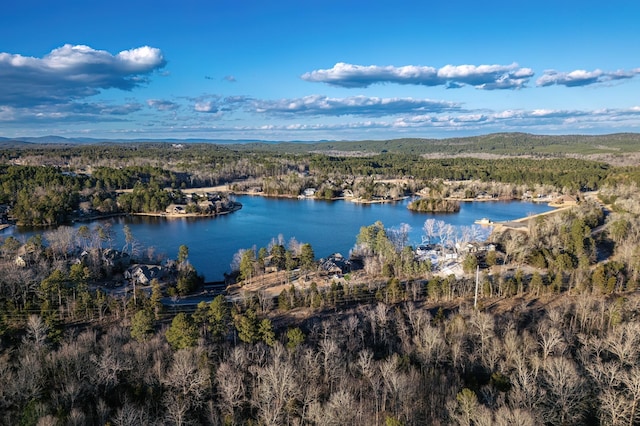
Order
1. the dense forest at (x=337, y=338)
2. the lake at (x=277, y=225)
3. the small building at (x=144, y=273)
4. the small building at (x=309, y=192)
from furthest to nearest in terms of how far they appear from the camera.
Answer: the small building at (x=309, y=192) < the lake at (x=277, y=225) < the small building at (x=144, y=273) < the dense forest at (x=337, y=338)

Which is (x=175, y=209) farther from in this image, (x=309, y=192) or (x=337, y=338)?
(x=337, y=338)

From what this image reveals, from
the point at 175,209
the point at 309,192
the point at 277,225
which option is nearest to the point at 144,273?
the point at 277,225

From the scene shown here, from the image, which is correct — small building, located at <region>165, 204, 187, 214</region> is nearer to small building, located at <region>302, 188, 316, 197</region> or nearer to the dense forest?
the dense forest

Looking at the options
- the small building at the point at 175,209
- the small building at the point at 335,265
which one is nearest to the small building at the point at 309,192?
the small building at the point at 175,209

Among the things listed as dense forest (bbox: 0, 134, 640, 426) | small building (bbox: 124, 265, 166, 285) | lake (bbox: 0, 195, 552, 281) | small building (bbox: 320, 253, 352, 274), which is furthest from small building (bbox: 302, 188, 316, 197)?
small building (bbox: 124, 265, 166, 285)

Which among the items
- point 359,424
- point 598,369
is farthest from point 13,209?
point 598,369

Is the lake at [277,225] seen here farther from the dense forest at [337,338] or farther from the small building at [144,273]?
the dense forest at [337,338]

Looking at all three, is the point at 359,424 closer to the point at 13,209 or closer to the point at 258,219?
the point at 258,219
